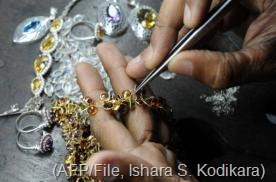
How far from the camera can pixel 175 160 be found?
2.62 feet

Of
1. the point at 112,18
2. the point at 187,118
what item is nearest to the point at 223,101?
the point at 187,118

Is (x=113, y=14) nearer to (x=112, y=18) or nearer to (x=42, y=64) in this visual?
(x=112, y=18)

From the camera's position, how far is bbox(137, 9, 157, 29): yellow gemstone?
1066 mm

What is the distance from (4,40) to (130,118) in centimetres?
46

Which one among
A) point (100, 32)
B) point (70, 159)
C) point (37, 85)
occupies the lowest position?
point (70, 159)

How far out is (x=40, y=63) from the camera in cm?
100

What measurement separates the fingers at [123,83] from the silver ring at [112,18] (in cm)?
13

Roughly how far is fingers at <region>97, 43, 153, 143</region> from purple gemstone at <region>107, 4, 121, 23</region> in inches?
5.3

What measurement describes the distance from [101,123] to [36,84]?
0.26 meters

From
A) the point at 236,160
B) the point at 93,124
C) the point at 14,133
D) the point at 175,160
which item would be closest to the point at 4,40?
the point at 14,133

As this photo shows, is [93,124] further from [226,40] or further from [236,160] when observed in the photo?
[226,40]

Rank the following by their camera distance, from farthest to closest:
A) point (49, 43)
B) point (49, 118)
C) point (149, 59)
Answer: point (49, 43) < point (49, 118) < point (149, 59)

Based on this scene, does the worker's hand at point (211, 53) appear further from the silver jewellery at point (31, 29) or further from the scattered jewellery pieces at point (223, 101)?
the silver jewellery at point (31, 29)

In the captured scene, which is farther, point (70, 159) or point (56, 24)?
point (56, 24)
